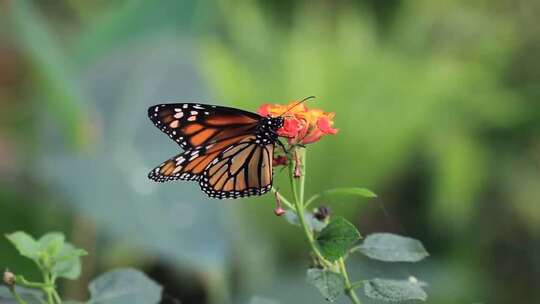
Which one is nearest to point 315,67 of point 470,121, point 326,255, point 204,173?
point 470,121

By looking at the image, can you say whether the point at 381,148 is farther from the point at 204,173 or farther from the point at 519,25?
the point at 204,173

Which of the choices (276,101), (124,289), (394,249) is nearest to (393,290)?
(394,249)

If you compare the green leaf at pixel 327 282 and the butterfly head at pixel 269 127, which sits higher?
the butterfly head at pixel 269 127

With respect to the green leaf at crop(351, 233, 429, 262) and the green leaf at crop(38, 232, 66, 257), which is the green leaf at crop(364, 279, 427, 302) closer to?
the green leaf at crop(351, 233, 429, 262)

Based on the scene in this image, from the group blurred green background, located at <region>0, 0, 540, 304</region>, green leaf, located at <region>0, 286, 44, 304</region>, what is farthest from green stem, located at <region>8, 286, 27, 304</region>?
blurred green background, located at <region>0, 0, 540, 304</region>

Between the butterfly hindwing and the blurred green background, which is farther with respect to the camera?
the blurred green background

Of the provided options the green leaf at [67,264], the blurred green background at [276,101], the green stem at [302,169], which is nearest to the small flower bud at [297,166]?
the green stem at [302,169]

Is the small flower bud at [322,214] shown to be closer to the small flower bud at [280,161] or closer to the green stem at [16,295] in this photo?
the small flower bud at [280,161]
